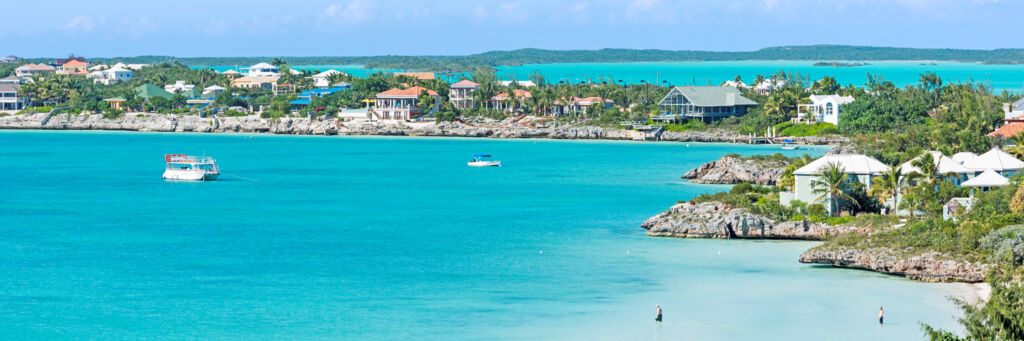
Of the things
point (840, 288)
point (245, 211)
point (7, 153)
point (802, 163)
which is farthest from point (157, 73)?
point (840, 288)

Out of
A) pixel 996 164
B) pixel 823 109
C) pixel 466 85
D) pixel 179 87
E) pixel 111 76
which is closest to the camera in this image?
pixel 996 164

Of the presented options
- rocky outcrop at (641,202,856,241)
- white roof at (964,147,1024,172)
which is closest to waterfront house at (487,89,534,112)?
white roof at (964,147,1024,172)

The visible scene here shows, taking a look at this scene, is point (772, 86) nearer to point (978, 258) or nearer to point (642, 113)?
point (642, 113)

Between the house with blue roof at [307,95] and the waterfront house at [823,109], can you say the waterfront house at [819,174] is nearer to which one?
the waterfront house at [823,109]

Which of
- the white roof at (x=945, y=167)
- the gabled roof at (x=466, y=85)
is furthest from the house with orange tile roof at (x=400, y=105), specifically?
the white roof at (x=945, y=167)

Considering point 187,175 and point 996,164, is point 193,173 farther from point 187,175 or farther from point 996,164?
point 996,164

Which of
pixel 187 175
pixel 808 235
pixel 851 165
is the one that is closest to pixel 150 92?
pixel 187 175
